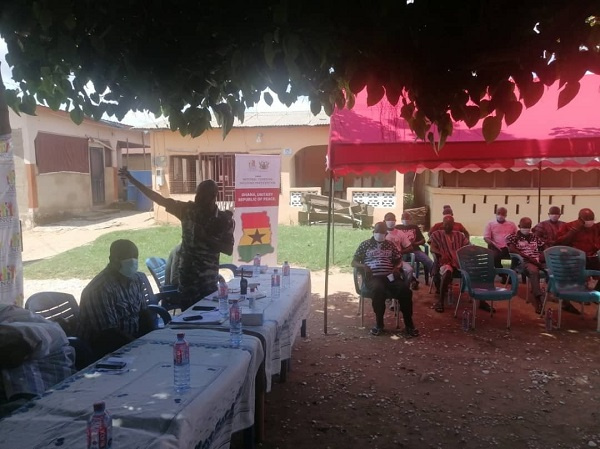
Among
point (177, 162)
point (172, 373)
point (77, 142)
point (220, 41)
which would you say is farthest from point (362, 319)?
point (77, 142)

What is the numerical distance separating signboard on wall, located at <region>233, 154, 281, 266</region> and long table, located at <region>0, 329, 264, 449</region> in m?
4.66

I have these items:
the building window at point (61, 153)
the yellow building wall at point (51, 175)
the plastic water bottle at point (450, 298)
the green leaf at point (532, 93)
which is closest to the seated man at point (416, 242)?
the plastic water bottle at point (450, 298)

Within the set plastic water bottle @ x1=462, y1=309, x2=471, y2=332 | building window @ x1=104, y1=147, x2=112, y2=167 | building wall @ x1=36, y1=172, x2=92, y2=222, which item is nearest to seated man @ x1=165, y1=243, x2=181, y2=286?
plastic water bottle @ x1=462, y1=309, x2=471, y2=332

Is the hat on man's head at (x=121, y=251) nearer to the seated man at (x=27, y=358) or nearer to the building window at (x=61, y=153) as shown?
the seated man at (x=27, y=358)

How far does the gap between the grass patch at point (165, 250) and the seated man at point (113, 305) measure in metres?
6.12

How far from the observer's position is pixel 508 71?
2131 mm

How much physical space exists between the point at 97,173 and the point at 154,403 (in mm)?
20237

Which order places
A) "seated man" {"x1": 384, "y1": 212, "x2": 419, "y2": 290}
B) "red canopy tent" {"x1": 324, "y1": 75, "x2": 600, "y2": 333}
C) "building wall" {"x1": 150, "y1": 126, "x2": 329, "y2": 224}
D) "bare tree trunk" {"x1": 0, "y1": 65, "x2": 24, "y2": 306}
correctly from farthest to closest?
"building wall" {"x1": 150, "y1": 126, "x2": 329, "y2": 224} < "seated man" {"x1": 384, "y1": 212, "x2": 419, "y2": 290} < "red canopy tent" {"x1": 324, "y1": 75, "x2": 600, "y2": 333} < "bare tree trunk" {"x1": 0, "y1": 65, "x2": 24, "y2": 306}

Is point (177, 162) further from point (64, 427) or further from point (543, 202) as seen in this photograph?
point (64, 427)

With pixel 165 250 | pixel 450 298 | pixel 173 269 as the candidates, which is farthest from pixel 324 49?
pixel 165 250

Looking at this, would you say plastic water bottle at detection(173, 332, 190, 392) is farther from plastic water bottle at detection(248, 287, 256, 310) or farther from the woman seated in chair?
the woman seated in chair

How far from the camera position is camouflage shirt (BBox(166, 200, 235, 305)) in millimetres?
4535

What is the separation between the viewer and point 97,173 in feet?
67.3

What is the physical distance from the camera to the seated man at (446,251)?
23.3 feet
